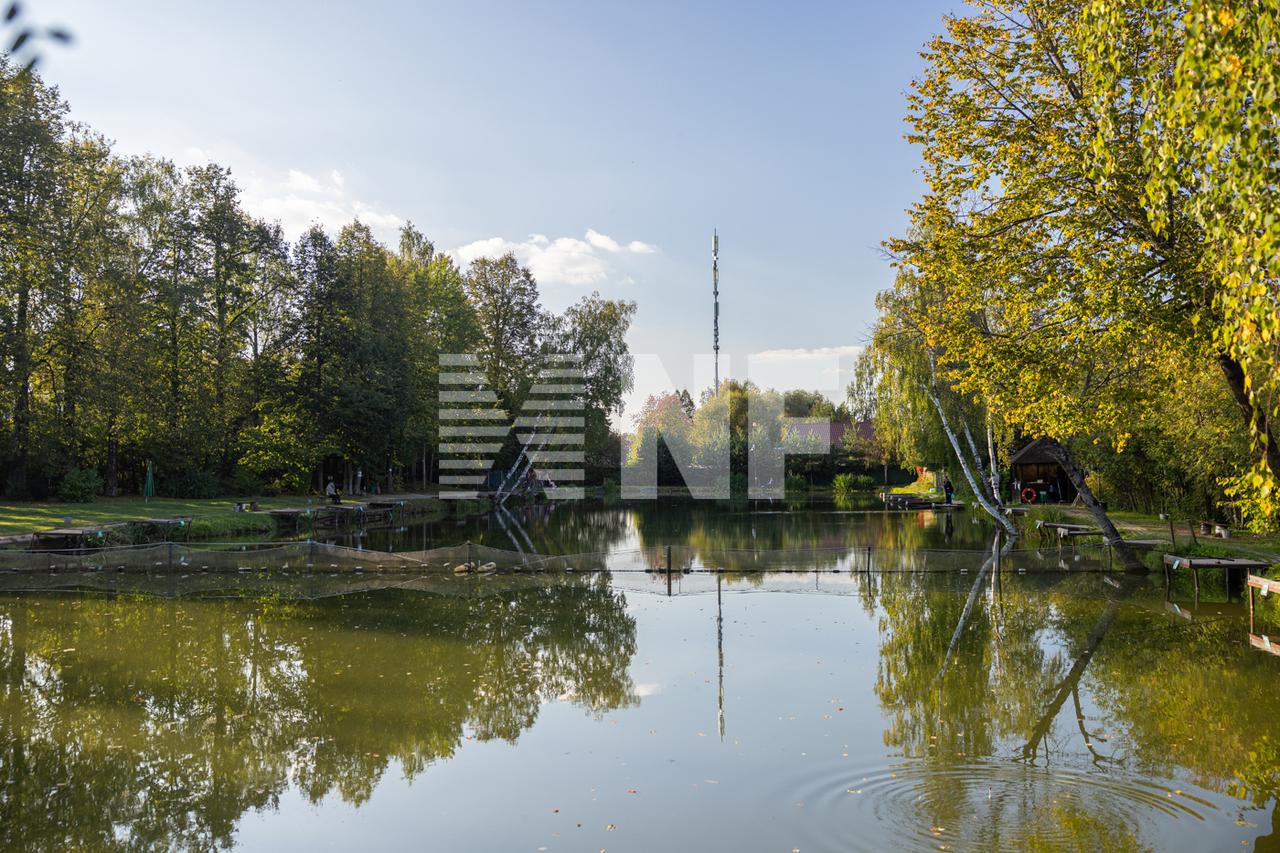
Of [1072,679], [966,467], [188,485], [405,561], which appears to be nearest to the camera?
[1072,679]

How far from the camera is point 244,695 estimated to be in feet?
31.3

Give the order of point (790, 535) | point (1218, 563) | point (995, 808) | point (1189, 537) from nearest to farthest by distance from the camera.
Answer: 1. point (995, 808)
2. point (1218, 563)
3. point (1189, 537)
4. point (790, 535)

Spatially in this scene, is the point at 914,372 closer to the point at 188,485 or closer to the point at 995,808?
the point at 995,808

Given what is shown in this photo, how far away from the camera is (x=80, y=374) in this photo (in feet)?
90.4

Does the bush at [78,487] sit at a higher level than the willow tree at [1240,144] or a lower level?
lower

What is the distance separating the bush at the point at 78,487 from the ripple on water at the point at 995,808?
93.8 feet

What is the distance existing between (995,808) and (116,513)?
25997mm

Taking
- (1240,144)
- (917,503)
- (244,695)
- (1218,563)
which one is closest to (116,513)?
(244,695)

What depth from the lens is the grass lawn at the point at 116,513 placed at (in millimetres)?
22453

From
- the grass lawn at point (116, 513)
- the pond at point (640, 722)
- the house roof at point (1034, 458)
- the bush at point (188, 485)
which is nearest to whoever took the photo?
the pond at point (640, 722)

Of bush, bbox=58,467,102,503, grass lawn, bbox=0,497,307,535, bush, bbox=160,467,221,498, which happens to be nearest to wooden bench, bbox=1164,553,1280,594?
grass lawn, bbox=0,497,307,535

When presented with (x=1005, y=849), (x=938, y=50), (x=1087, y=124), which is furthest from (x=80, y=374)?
(x=1005, y=849)

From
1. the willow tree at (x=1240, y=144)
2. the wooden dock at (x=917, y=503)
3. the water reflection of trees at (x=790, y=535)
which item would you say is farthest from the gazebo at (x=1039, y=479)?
the willow tree at (x=1240, y=144)

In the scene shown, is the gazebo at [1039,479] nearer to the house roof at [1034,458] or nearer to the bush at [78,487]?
the house roof at [1034,458]
